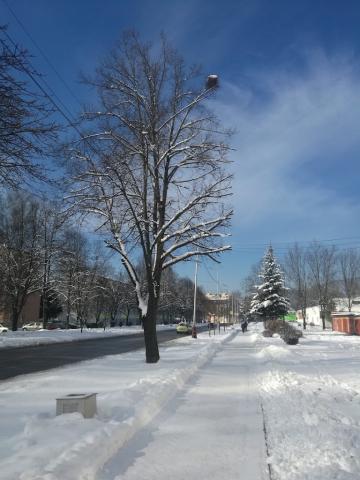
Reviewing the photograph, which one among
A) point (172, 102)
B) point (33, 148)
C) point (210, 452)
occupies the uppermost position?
point (172, 102)

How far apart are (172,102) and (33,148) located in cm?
1076

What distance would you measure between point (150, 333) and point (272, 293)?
145ft

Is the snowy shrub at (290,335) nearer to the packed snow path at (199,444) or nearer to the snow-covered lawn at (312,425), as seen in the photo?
the snow-covered lawn at (312,425)

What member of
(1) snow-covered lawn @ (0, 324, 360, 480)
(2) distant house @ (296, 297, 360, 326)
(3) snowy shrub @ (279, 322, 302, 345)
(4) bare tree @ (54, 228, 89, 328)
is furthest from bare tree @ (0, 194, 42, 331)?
(2) distant house @ (296, 297, 360, 326)

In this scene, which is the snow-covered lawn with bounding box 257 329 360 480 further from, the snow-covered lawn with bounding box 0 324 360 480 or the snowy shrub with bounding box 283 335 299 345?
the snowy shrub with bounding box 283 335 299 345

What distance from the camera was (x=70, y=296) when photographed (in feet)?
190

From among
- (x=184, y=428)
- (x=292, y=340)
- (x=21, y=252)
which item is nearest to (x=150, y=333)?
(x=184, y=428)

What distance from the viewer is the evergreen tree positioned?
2388 inches

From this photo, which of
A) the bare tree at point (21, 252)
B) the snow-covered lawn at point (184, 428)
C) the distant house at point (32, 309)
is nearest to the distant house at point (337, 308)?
the distant house at point (32, 309)

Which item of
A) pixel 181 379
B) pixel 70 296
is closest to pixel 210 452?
pixel 181 379

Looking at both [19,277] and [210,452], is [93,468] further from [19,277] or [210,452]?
[19,277]

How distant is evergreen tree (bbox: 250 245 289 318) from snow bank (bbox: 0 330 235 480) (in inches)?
1914

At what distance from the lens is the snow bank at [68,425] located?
16.6 ft

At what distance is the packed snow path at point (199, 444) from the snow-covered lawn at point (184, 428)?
0.06ft
